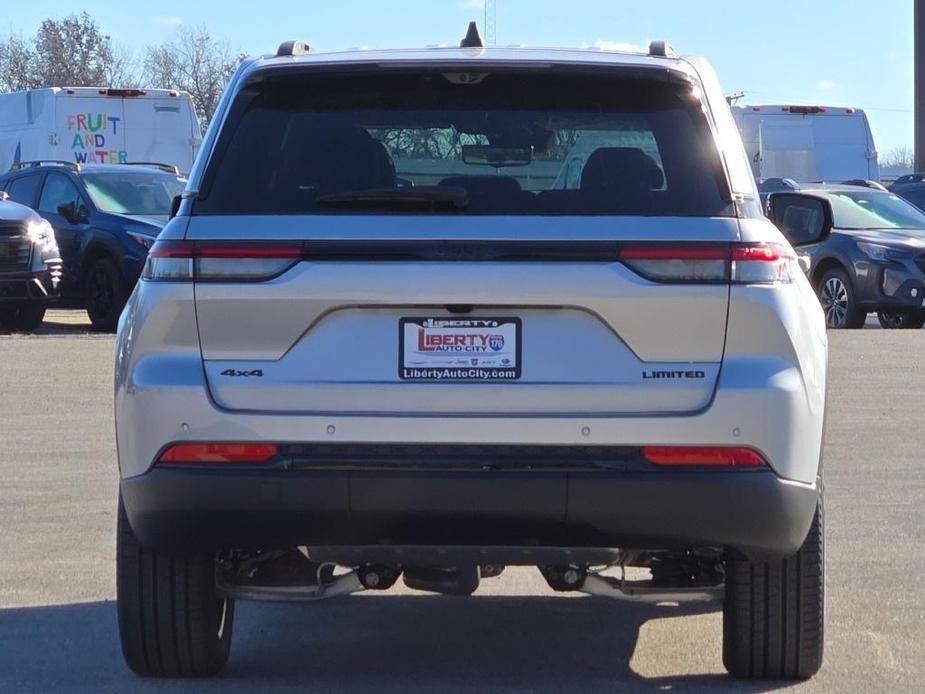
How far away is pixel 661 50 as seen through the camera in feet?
17.5

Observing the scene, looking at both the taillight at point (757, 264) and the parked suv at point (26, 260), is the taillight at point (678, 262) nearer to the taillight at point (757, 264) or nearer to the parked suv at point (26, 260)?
the taillight at point (757, 264)

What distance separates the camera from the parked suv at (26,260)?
1756 centimetres

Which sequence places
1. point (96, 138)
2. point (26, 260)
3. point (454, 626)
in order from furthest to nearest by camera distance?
1. point (96, 138)
2. point (26, 260)
3. point (454, 626)

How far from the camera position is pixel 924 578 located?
6.98 m

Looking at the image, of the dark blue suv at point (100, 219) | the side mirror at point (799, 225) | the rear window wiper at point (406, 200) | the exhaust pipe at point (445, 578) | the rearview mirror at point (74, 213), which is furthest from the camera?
the rearview mirror at point (74, 213)

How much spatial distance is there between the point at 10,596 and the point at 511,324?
9.35 ft

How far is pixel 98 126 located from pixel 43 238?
22.6 ft

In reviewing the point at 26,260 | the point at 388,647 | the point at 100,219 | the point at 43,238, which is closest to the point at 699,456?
the point at 388,647

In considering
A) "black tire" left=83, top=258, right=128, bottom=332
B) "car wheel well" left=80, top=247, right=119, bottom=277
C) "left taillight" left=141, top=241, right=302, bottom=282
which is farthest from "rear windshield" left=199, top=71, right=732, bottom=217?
"car wheel well" left=80, top=247, right=119, bottom=277

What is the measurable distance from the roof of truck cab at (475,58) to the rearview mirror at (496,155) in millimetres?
224

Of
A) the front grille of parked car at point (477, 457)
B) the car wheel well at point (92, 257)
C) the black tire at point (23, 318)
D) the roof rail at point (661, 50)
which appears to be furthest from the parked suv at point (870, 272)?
the front grille of parked car at point (477, 457)

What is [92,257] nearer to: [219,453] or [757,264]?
[219,453]

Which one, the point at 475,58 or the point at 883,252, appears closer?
the point at 475,58

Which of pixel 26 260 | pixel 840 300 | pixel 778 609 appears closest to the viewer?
pixel 778 609
